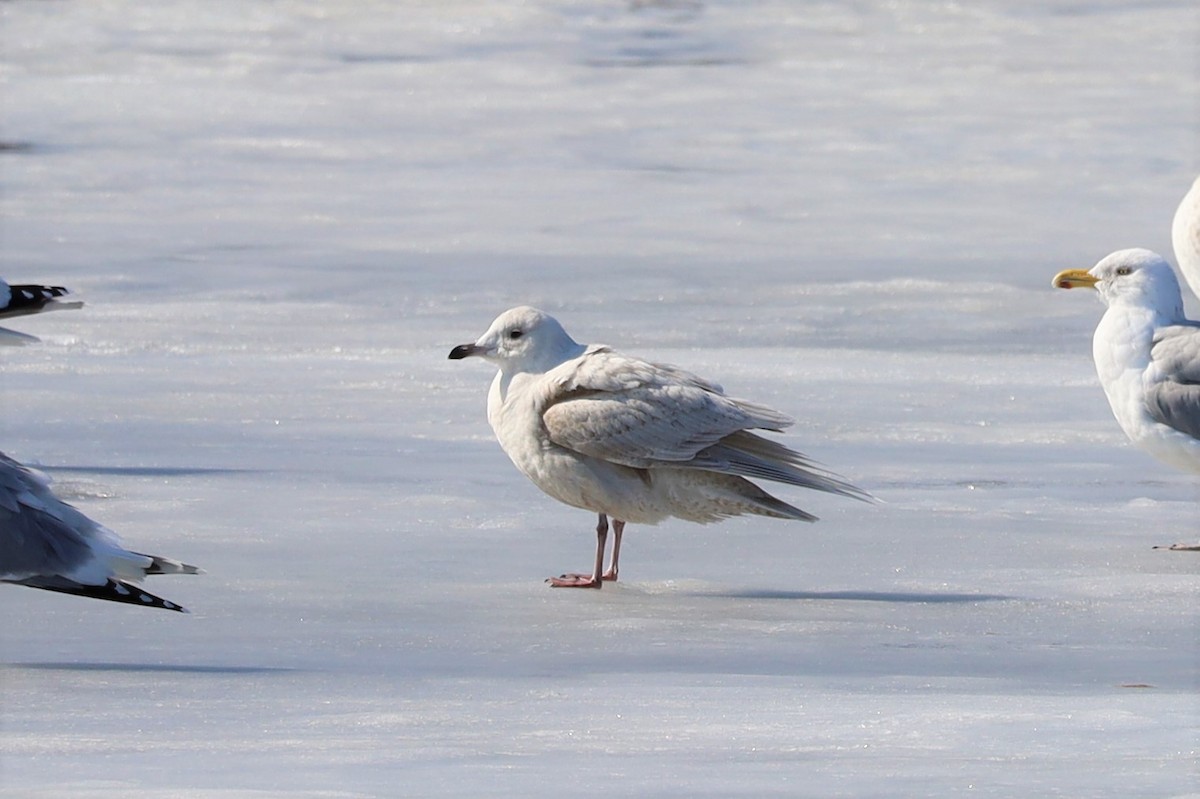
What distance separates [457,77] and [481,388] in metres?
12.0

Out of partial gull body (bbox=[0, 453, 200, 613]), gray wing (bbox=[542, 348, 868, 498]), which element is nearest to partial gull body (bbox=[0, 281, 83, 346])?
gray wing (bbox=[542, 348, 868, 498])

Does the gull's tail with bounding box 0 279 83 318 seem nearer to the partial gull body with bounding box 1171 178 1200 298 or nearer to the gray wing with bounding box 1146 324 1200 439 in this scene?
the gray wing with bounding box 1146 324 1200 439

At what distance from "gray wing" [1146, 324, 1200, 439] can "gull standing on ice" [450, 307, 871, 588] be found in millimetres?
1115

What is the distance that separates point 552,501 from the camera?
7301 millimetres

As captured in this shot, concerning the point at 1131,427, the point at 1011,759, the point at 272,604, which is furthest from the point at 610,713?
the point at 1131,427

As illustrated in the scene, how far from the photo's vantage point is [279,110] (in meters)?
18.8

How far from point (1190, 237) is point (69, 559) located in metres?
5.93

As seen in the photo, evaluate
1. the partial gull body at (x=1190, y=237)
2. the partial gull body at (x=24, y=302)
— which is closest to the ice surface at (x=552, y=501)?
the partial gull body at (x=24, y=302)

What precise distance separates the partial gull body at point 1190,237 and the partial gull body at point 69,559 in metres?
5.70

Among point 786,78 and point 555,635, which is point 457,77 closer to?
point 786,78

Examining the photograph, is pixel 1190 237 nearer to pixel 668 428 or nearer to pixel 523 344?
pixel 523 344

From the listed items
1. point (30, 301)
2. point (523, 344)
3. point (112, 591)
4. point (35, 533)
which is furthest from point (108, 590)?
point (30, 301)

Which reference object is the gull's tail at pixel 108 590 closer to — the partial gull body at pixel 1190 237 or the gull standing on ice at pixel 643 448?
the gull standing on ice at pixel 643 448

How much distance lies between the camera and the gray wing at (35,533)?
5.21 meters
